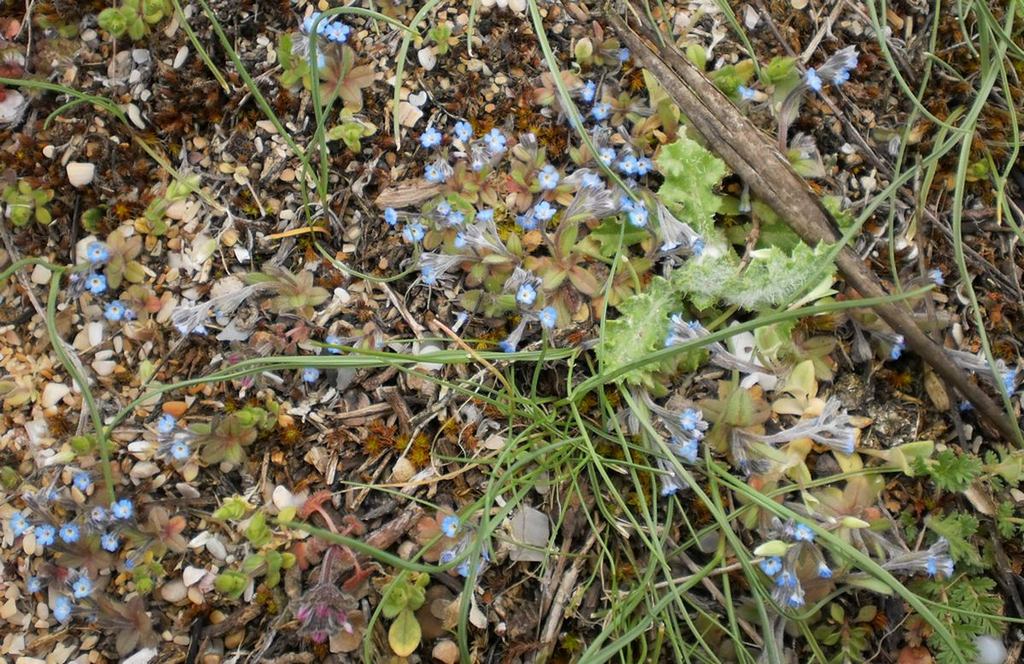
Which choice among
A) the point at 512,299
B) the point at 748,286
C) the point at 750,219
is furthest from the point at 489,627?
the point at 750,219

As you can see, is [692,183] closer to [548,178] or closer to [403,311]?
[548,178]

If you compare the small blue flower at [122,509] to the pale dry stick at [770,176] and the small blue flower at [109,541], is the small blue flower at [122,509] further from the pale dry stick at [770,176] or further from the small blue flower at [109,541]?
the pale dry stick at [770,176]

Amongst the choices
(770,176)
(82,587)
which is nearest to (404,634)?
(82,587)

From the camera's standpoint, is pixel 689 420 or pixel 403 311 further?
pixel 403 311

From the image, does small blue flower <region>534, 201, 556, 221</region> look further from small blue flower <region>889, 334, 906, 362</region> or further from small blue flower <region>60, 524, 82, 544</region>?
small blue flower <region>60, 524, 82, 544</region>

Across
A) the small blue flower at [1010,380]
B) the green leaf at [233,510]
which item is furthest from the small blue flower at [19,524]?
the small blue flower at [1010,380]
